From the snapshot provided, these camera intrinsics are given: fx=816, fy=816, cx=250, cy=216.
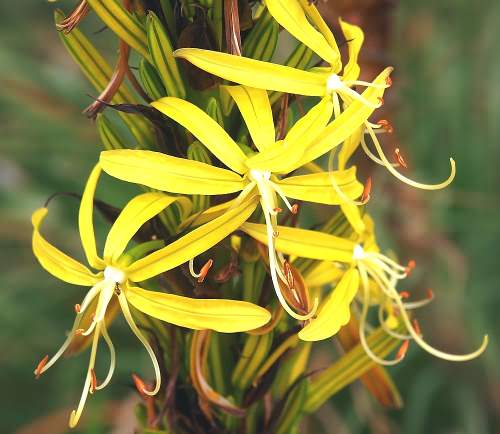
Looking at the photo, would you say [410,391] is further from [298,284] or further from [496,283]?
[298,284]

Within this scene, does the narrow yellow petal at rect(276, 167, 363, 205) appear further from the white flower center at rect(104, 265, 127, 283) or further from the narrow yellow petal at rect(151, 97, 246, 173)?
the white flower center at rect(104, 265, 127, 283)

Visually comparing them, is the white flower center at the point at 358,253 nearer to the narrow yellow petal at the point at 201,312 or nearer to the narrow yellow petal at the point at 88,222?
the narrow yellow petal at the point at 201,312

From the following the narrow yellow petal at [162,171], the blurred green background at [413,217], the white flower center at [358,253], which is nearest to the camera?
the narrow yellow petal at [162,171]

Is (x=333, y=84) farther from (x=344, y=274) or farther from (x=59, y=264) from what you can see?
(x=59, y=264)

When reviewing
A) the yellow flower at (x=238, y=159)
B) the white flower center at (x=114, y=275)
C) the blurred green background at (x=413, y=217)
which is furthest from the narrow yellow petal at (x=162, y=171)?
the blurred green background at (x=413, y=217)

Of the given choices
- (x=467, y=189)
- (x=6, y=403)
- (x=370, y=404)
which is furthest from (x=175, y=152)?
(x=6, y=403)
